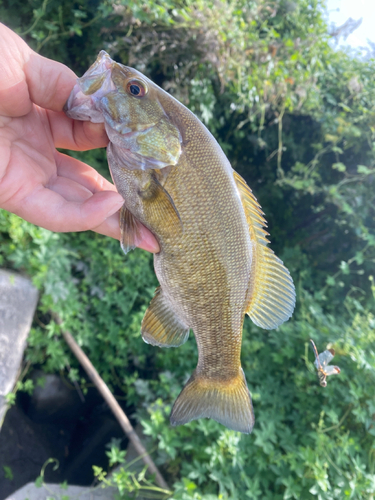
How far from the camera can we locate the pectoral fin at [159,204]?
3.54 feet

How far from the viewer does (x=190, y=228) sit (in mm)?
1104

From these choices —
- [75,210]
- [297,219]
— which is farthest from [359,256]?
[75,210]

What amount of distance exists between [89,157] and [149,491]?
2502 mm

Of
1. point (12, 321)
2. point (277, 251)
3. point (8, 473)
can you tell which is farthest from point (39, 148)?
point (277, 251)

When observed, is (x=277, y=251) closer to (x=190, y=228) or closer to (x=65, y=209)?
(x=190, y=228)

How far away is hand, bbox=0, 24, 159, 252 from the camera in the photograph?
1082mm

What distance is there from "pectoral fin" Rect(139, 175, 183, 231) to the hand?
86mm

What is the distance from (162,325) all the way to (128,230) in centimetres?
42

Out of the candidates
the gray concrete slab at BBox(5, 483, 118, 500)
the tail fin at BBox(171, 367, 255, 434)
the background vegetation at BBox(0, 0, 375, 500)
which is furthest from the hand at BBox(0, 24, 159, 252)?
the gray concrete slab at BBox(5, 483, 118, 500)

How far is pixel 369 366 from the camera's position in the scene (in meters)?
2.10

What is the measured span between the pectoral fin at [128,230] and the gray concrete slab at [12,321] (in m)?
1.52

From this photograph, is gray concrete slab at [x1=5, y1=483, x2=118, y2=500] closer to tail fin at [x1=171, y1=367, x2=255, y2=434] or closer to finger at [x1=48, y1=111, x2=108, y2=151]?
tail fin at [x1=171, y1=367, x2=255, y2=434]

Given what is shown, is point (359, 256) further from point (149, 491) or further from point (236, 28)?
point (149, 491)

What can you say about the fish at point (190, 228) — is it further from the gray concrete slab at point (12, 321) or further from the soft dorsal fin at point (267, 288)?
the gray concrete slab at point (12, 321)
